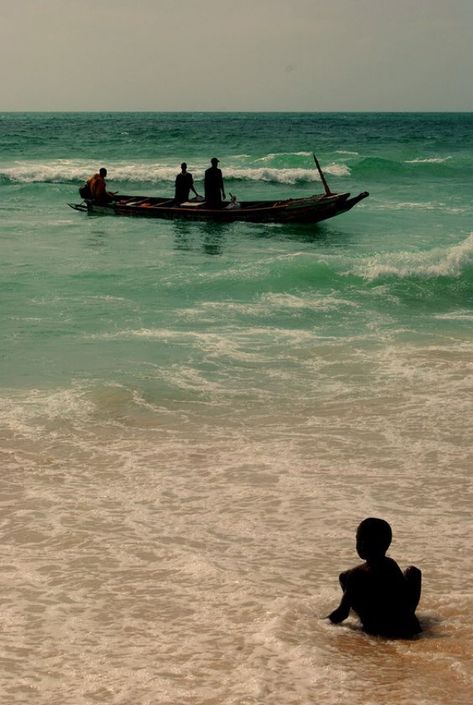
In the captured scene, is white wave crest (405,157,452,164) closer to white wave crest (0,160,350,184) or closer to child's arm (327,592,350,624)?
white wave crest (0,160,350,184)

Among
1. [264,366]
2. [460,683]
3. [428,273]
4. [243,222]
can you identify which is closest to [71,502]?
[460,683]

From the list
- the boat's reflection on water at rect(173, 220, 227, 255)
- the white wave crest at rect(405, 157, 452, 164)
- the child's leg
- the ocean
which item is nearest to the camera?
the ocean

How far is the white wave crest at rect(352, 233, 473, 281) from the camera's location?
15609 mm

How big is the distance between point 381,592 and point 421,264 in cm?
1213

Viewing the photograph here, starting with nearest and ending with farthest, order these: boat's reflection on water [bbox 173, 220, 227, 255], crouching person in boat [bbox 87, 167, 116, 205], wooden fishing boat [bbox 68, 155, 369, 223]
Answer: boat's reflection on water [bbox 173, 220, 227, 255]
wooden fishing boat [bbox 68, 155, 369, 223]
crouching person in boat [bbox 87, 167, 116, 205]

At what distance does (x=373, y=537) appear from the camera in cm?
447

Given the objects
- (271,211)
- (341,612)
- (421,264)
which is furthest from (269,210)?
(341,612)

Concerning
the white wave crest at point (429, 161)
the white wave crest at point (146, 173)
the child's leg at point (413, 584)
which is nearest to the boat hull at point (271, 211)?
the white wave crest at point (146, 173)

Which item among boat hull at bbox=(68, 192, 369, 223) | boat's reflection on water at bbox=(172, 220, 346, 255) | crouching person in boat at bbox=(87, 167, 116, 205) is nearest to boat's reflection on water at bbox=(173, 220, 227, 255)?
boat's reflection on water at bbox=(172, 220, 346, 255)

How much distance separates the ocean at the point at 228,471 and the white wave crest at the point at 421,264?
62 mm

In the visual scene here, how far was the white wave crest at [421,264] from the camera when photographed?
1561 centimetres

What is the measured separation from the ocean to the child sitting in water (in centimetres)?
10

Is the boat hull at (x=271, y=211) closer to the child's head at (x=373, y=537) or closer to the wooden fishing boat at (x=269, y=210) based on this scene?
the wooden fishing boat at (x=269, y=210)

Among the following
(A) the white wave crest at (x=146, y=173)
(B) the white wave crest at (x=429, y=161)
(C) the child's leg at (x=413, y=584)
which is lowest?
(C) the child's leg at (x=413, y=584)
